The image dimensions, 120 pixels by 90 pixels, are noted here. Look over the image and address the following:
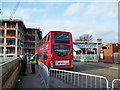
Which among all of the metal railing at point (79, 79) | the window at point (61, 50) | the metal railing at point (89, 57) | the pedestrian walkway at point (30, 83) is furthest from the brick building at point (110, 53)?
the metal railing at point (79, 79)

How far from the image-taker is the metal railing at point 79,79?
13.2 ft

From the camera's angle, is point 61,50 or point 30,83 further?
point 61,50

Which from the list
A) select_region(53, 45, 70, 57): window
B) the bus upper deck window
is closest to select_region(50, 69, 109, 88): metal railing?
select_region(53, 45, 70, 57): window

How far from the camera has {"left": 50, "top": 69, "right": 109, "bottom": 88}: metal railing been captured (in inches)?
158

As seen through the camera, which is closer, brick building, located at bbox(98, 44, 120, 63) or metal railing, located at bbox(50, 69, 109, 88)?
metal railing, located at bbox(50, 69, 109, 88)

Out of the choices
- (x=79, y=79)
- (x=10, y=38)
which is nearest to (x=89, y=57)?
(x=79, y=79)

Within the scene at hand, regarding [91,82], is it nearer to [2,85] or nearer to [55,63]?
[2,85]

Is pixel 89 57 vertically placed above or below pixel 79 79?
below

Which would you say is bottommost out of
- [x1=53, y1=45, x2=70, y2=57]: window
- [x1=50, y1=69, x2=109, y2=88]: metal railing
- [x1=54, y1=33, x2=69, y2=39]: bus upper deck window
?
[x1=50, y1=69, x2=109, y2=88]: metal railing

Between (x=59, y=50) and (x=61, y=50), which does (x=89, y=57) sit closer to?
(x=61, y=50)

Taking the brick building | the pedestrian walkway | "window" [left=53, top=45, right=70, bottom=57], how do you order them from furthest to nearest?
the brick building → "window" [left=53, top=45, right=70, bottom=57] → the pedestrian walkway

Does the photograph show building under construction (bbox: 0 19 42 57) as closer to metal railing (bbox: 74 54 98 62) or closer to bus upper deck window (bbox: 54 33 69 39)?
metal railing (bbox: 74 54 98 62)

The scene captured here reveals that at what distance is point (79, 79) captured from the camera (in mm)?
4422

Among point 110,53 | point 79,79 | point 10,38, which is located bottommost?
point 110,53
